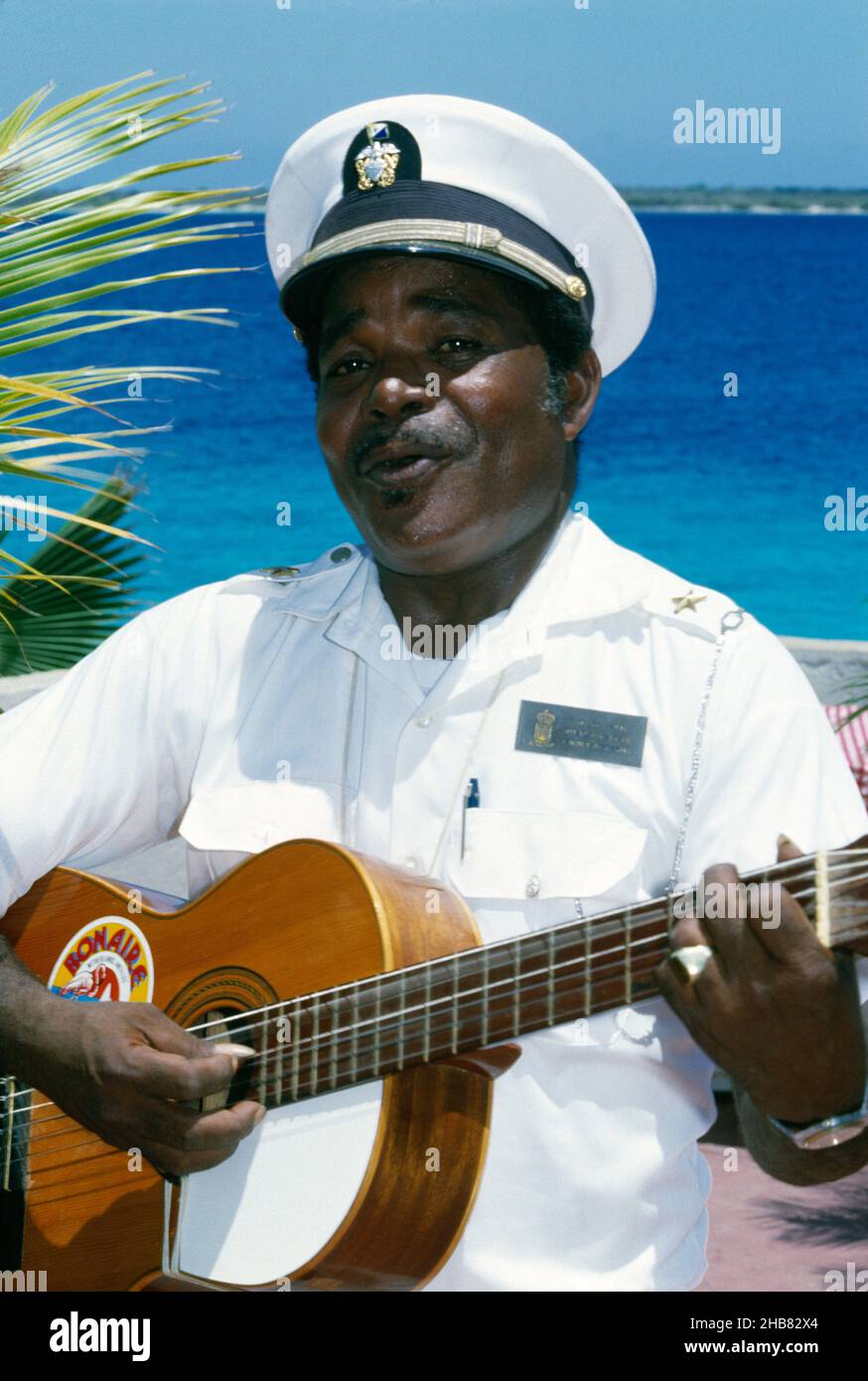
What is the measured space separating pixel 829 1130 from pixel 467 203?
48.4 inches

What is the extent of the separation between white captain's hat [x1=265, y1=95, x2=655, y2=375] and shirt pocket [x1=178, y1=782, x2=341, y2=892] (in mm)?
655

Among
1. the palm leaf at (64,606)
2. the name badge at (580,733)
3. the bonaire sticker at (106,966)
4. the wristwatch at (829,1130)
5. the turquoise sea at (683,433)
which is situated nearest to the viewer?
the wristwatch at (829,1130)

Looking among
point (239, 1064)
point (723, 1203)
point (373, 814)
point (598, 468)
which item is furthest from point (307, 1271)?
point (598, 468)

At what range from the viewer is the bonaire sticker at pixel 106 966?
7.59 ft

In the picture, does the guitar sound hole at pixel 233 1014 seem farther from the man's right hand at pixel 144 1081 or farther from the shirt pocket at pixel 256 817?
the shirt pocket at pixel 256 817

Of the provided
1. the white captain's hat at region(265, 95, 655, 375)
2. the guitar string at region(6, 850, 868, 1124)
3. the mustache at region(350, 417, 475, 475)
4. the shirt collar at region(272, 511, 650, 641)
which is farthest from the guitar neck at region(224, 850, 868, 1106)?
the white captain's hat at region(265, 95, 655, 375)

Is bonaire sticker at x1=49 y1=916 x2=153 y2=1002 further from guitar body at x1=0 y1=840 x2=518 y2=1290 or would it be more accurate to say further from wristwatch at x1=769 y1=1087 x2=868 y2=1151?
wristwatch at x1=769 y1=1087 x2=868 y2=1151

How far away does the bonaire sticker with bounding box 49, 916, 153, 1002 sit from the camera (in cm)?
231

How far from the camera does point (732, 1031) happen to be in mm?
1703

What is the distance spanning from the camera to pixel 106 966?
2.36 meters

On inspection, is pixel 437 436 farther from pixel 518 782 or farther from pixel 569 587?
pixel 518 782

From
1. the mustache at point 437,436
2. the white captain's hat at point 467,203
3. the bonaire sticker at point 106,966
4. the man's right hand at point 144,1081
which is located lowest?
the man's right hand at point 144,1081

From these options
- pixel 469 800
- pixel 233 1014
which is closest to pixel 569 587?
pixel 469 800

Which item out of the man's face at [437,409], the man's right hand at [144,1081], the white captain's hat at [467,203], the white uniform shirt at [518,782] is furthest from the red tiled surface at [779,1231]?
the white captain's hat at [467,203]
